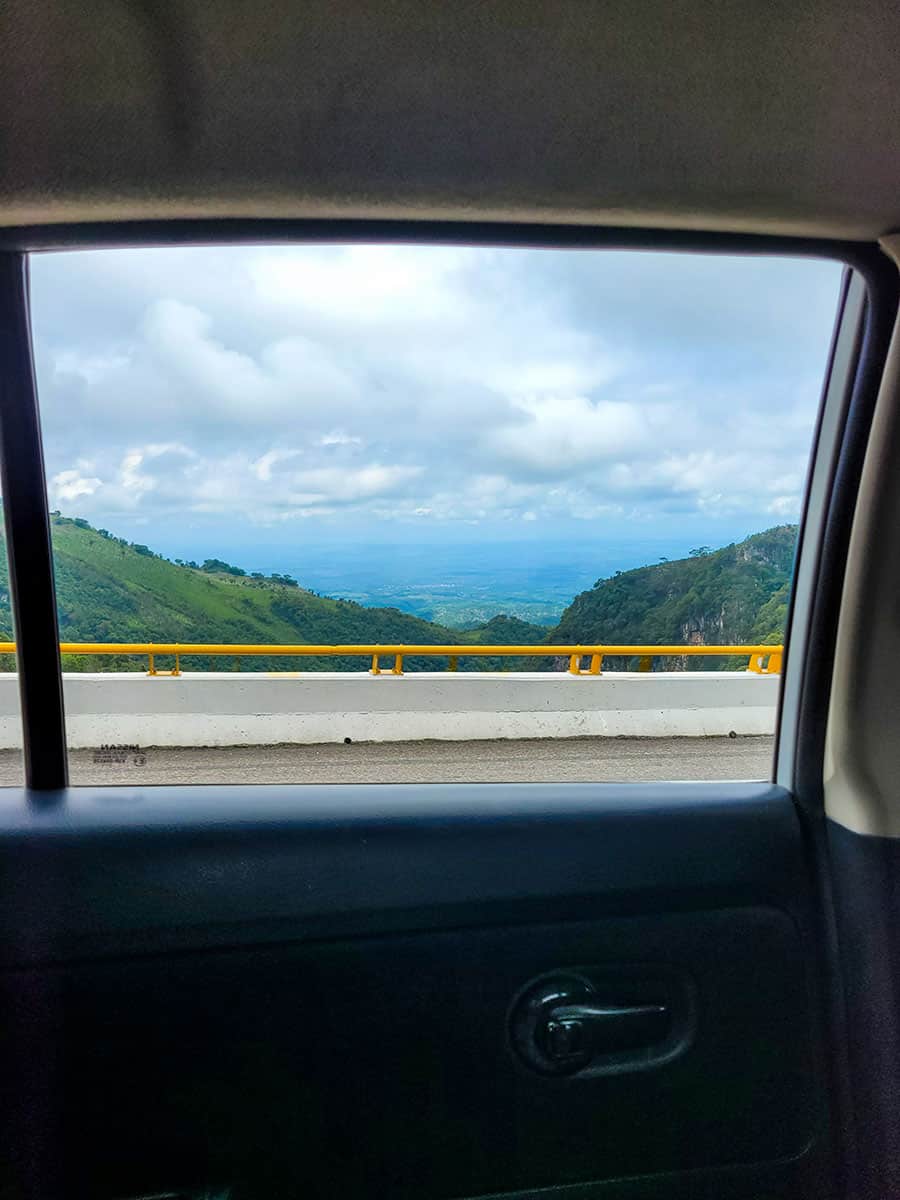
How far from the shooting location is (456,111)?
4.18 feet

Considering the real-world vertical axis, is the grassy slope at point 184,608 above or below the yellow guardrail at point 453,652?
above

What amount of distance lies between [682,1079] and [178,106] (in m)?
1.73

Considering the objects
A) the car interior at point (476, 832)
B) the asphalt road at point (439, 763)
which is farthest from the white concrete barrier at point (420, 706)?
the car interior at point (476, 832)

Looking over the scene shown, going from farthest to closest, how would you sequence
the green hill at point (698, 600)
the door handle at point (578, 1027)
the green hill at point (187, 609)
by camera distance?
the green hill at point (698, 600)
the green hill at point (187, 609)
the door handle at point (578, 1027)

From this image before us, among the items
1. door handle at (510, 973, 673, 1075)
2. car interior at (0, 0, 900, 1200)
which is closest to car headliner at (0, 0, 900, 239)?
car interior at (0, 0, 900, 1200)

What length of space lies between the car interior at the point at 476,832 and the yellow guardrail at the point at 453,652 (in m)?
0.11

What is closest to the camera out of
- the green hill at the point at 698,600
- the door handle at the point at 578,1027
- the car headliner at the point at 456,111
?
the car headliner at the point at 456,111

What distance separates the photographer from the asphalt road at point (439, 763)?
5.75ft

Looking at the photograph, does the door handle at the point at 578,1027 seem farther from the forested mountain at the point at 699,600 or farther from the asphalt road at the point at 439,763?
the forested mountain at the point at 699,600

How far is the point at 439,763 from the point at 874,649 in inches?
36.1

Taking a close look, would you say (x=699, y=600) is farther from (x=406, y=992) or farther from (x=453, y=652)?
(x=406, y=992)

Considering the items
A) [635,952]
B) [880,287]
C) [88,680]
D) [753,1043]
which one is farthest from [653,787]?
[88,680]

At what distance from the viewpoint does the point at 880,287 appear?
1546 mm

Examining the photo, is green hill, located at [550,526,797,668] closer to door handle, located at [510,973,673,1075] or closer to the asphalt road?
the asphalt road
